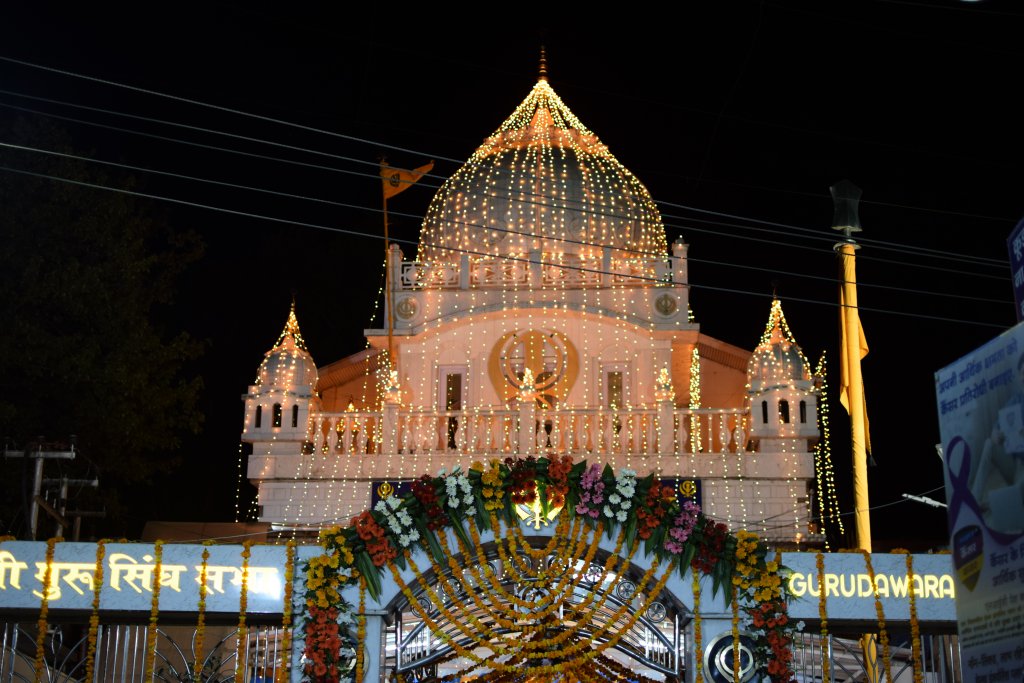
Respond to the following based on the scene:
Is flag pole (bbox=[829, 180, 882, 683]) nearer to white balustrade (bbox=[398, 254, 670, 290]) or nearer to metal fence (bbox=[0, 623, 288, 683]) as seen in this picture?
white balustrade (bbox=[398, 254, 670, 290])

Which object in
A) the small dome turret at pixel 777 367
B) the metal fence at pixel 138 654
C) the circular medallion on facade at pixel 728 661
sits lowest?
the circular medallion on facade at pixel 728 661

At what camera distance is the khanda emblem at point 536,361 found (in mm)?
25625

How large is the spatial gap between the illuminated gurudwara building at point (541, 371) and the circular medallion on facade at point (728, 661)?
7.30 metres

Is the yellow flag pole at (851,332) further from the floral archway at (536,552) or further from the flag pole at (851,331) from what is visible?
the floral archway at (536,552)

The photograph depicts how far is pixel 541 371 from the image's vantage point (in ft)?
84.6

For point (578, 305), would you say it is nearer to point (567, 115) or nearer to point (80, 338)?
point (567, 115)

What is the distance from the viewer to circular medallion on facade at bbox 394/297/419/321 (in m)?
26.1

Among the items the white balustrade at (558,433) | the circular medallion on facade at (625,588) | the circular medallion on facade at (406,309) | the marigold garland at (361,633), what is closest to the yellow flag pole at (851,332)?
the white balustrade at (558,433)

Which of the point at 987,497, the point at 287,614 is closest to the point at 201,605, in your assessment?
the point at 287,614

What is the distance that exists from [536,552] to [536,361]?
1256 cm

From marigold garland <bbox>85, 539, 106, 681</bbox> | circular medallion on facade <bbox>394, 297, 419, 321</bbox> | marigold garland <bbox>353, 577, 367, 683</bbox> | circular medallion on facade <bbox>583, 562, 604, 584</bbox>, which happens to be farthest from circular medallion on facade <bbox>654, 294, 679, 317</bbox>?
marigold garland <bbox>85, 539, 106, 681</bbox>

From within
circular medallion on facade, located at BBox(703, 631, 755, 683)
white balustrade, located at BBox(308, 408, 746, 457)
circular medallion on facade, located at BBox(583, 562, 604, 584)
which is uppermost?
white balustrade, located at BBox(308, 408, 746, 457)

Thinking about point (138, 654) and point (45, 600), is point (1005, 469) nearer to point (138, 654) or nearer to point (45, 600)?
point (45, 600)

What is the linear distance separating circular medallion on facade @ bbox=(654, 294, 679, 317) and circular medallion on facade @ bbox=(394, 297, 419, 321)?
14.7ft
